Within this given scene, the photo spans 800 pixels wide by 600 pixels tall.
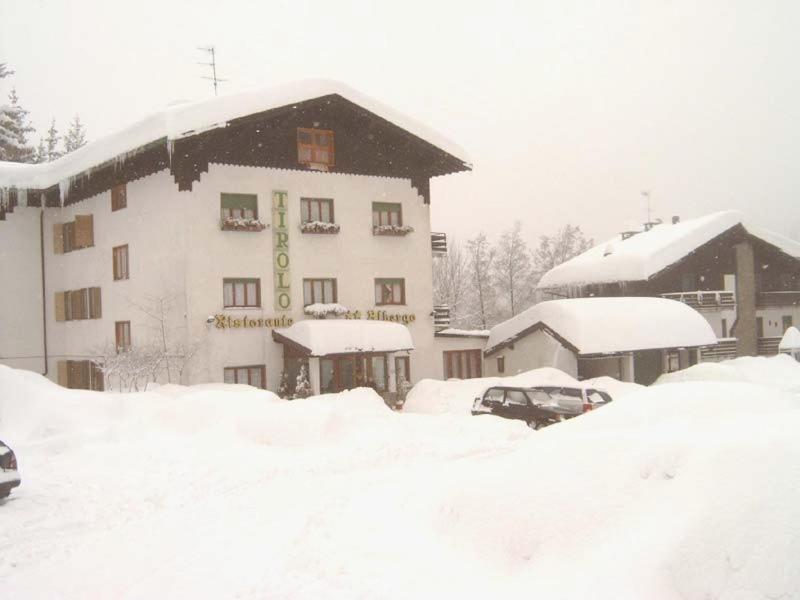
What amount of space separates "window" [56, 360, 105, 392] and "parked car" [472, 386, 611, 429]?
54.2ft

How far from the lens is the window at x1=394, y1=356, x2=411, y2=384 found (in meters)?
28.9

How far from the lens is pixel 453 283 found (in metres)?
64.8

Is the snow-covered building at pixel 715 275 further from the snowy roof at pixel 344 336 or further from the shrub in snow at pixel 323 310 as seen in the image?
the shrub in snow at pixel 323 310

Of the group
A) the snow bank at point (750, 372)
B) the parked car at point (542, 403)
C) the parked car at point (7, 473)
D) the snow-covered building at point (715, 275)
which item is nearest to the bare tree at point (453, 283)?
the snow-covered building at point (715, 275)

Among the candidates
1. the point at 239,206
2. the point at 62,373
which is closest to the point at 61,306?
the point at 62,373

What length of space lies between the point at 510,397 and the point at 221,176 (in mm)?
12679

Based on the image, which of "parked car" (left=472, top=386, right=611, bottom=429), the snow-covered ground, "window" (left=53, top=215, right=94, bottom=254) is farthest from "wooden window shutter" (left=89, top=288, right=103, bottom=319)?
"parked car" (left=472, top=386, right=611, bottom=429)

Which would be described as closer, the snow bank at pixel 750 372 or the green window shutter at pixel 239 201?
the green window shutter at pixel 239 201

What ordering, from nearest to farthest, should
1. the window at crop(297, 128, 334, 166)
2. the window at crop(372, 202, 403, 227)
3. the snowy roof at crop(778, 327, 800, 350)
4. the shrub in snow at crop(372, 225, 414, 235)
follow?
1. the window at crop(297, 128, 334, 166)
2. the shrub in snow at crop(372, 225, 414, 235)
3. the window at crop(372, 202, 403, 227)
4. the snowy roof at crop(778, 327, 800, 350)

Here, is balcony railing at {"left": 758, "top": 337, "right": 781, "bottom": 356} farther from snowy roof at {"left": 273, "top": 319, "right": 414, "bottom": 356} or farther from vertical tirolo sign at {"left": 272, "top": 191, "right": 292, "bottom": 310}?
vertical tirolo sign at {"left": 272, "top": 191, "right": 292, "bottom": 310}

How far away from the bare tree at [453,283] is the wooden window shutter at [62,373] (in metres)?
32.7

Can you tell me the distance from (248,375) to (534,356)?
12.5 meters

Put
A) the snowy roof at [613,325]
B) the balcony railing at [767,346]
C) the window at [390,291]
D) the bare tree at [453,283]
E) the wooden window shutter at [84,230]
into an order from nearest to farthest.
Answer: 1. the window at [390,291]
2. the wooden window shutter at [84,230]
3. the snowy roof at [613,325]
4. the balcony railing at [767,346]
5. the bare tree at [453,283]

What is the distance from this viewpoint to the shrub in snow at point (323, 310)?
89.6 ft
